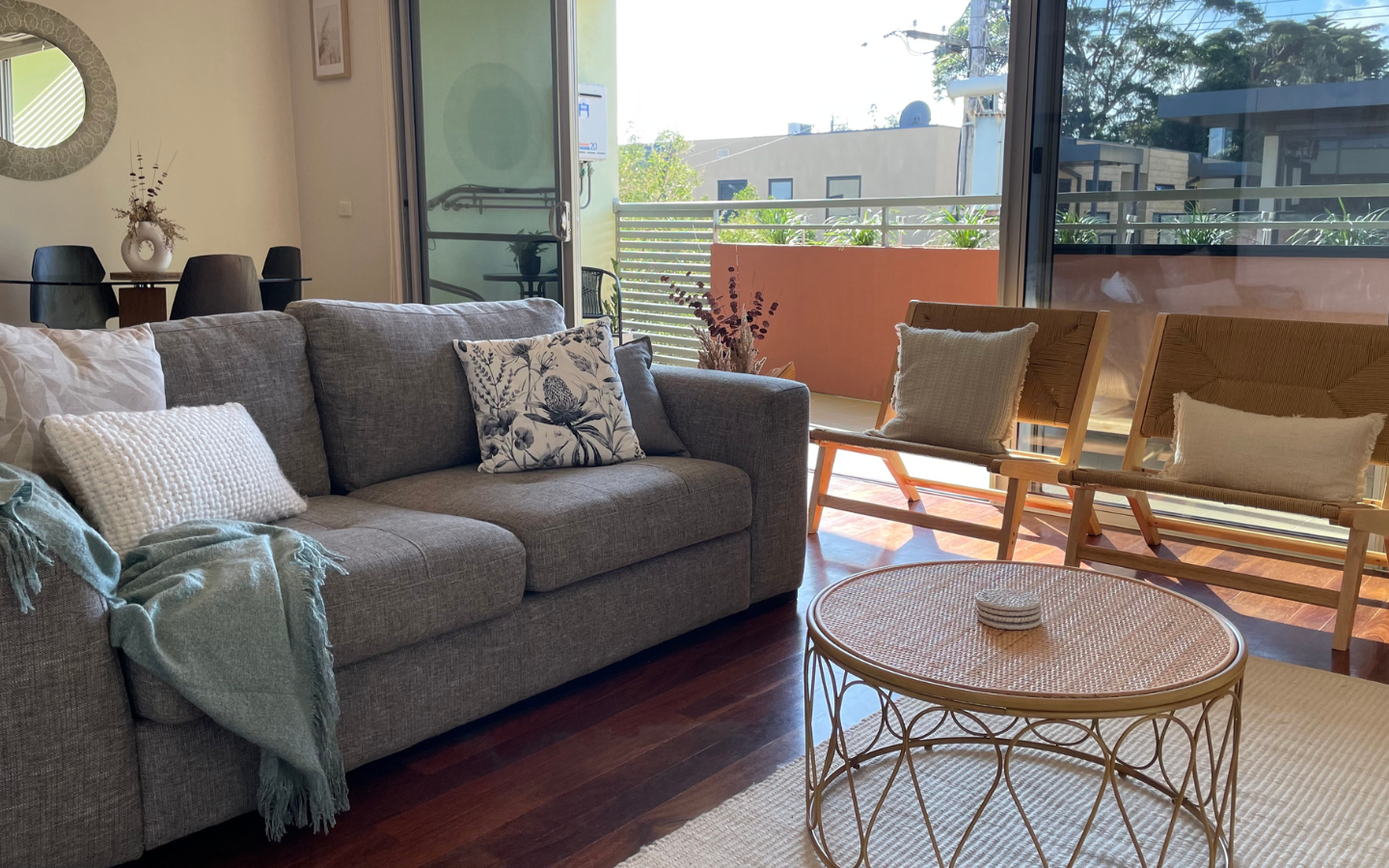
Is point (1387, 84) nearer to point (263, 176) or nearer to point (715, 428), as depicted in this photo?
point (715, 428)

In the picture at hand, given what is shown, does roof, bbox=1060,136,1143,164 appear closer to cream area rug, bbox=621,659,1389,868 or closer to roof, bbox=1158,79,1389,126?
roof, bbox=1158,79,1389,126

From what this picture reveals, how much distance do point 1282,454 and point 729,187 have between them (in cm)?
800

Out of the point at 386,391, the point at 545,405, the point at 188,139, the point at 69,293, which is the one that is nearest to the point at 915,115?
the point at 188,139

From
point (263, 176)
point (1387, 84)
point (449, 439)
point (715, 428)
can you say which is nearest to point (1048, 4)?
point (1387, 84)

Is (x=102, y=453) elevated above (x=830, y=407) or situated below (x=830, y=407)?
above

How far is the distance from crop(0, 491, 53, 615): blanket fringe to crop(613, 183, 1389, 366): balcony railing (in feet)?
10.5

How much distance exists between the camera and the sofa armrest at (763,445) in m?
2.71

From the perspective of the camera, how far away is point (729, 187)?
10.2 metres

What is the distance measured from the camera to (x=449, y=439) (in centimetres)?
269

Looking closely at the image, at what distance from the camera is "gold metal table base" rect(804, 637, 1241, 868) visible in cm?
151

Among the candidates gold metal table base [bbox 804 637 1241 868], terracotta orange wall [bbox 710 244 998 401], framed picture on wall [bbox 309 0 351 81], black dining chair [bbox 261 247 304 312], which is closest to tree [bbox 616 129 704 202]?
terracotta orange wall [bbox 710 244 998 401]

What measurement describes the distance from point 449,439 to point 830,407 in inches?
151

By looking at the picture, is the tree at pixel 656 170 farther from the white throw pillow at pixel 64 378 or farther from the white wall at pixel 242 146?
the white throw pillow at pixel 64 378

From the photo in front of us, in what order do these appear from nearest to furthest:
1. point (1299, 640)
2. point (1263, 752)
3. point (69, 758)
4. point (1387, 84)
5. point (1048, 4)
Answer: point (69, 758) → point (1263, 752) → point (1299, 640) → point (1387, 84) → point (1048, 4)
